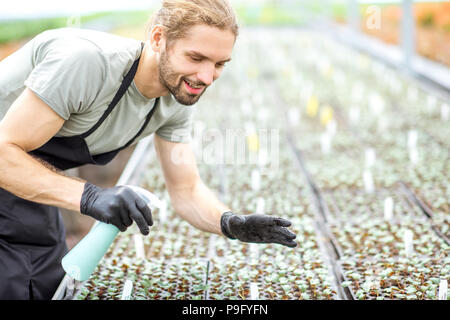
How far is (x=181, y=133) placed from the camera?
2305mm

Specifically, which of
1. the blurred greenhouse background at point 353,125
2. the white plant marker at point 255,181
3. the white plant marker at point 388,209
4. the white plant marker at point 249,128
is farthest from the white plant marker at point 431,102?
the white plant marker at point 388,209

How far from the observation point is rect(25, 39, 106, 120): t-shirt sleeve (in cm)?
172

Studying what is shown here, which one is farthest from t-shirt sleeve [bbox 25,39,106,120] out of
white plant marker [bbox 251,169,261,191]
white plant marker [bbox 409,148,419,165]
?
white plant marker [bbox 409,148,419,165]

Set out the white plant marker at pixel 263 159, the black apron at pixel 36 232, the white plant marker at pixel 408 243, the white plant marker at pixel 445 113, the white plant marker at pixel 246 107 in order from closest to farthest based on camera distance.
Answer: the black apron at pixel 36 232 < the white plant marker at pixel 408 243 < the white plant marker at pixel 263 159 < the white plant marker at pixel 445 113 < the white plant marker at pixel 246 107

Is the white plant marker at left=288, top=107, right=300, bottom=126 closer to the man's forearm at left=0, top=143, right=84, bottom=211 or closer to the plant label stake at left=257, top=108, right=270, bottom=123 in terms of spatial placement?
the plant label stake at left=257, top=108, right=270, bottom=123

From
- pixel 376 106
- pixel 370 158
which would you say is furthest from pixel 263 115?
pixel 370 158

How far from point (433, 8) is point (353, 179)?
5416 millimetres

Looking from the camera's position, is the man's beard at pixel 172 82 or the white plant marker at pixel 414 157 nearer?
the man's beard at pixel 172 82

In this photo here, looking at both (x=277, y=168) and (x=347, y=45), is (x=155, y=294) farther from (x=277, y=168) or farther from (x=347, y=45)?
(x=347, y=45)

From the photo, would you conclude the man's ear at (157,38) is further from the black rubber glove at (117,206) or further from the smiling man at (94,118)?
the black rubber glove at (117,206)

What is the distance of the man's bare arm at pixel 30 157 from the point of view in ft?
5.65

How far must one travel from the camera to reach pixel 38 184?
1786 millimetres

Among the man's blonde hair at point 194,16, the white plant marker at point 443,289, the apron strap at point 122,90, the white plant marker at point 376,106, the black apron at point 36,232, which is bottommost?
the white plant marker at point 376,106

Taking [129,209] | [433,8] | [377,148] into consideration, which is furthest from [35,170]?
[433,8]
